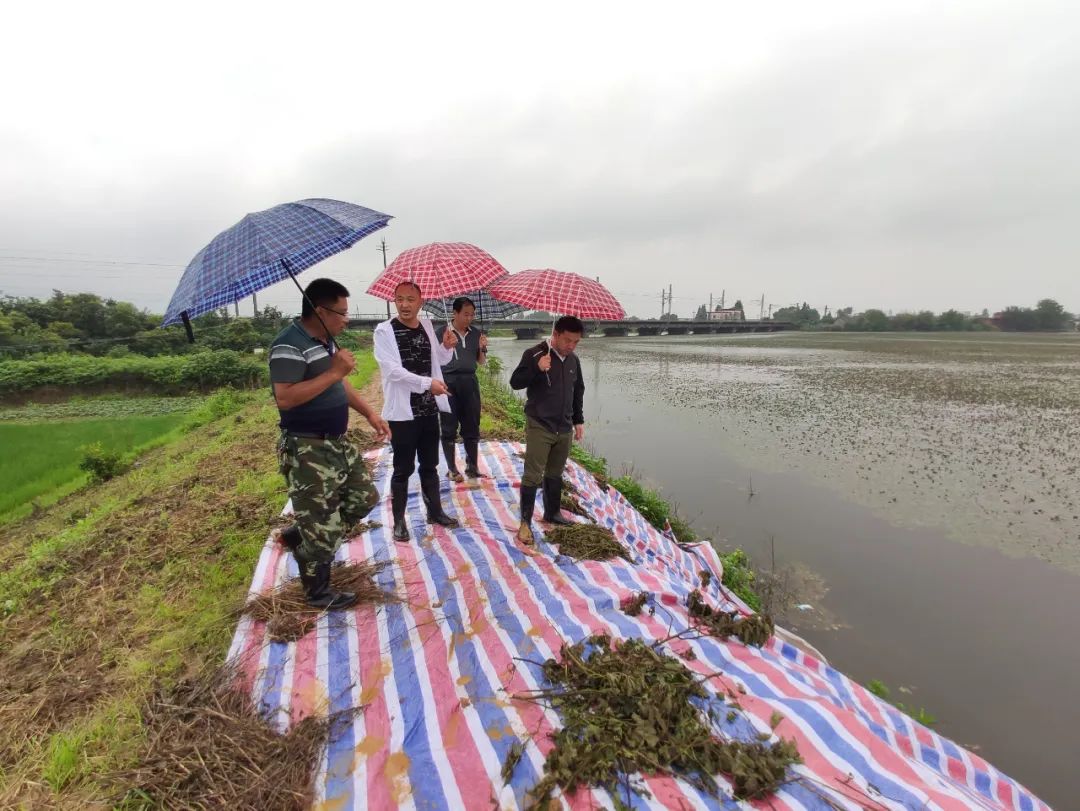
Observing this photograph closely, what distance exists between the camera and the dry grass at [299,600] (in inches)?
103

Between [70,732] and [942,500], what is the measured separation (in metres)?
9.07

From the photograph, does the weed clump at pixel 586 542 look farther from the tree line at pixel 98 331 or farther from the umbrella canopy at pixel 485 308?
the tree line at pixel 98 331

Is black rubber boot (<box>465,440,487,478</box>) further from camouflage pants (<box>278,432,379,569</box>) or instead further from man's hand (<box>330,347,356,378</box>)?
man's hand (<box>330,347,356,378</box>)

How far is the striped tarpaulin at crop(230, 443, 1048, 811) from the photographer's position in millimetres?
1782

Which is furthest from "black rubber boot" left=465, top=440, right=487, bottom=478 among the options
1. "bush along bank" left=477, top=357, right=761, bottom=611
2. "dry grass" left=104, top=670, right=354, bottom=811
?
"dry grass" left=104, top=670, right=354, bottom=811

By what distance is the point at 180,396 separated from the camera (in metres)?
21.2

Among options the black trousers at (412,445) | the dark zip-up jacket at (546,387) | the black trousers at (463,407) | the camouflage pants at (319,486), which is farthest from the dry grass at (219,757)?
the black trousers at (463,407)

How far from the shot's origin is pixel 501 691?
2219 millimetres

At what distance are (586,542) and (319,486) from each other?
2.07 metres

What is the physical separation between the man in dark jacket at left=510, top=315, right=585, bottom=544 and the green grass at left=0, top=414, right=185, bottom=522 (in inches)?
352

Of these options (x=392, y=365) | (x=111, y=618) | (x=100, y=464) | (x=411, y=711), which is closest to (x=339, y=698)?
(x=411, y=711)

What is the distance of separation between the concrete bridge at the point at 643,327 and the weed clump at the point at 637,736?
4744 centimetres

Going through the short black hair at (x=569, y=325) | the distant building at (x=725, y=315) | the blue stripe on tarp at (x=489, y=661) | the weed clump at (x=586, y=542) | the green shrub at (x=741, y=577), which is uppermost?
the distant building at (x=725, y=315)

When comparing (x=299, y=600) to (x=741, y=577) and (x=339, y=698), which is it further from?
(x=741, y=577)
